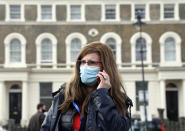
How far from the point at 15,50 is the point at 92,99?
34.6 meters

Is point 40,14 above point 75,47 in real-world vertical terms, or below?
above

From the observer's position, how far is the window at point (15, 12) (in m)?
38.4

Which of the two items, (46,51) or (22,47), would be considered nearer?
(22,47)

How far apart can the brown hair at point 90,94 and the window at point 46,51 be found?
34100 mm

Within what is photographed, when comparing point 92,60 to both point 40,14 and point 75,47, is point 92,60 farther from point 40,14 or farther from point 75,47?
point 40,14

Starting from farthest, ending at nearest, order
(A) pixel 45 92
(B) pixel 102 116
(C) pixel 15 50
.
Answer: (C) pixel 15 50, (A) pixel 45 92, (B) pixel 102 116

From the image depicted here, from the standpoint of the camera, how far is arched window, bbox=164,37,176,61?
38.0 m

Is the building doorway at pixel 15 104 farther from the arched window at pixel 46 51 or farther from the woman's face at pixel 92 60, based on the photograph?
the woman's face at pixel 92 60

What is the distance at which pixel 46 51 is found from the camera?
38375mm

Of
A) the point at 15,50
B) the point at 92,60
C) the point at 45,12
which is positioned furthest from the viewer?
the point at 45,12

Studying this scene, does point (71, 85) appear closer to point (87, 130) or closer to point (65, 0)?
point (87, 130)

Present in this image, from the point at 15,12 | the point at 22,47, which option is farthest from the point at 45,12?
the point at 22,47

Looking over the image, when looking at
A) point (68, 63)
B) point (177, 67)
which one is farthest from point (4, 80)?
point (177, 67)

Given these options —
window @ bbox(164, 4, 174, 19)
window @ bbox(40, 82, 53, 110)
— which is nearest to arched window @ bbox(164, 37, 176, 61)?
window @ bbox(164, 4, 174, 19)
